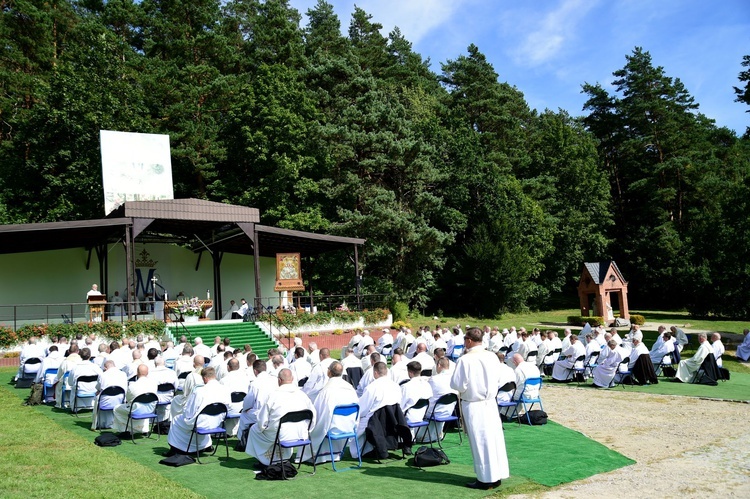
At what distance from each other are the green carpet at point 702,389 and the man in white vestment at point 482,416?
326 inches

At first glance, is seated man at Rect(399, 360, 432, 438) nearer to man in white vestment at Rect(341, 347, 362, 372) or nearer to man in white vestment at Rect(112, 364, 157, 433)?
man in white vestment at Rect(341, 347, 362, 372)

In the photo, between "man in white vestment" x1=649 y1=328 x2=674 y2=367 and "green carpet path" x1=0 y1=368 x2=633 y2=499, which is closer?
"green carpet path" x1=0 y1=368 x2=633 y2=499

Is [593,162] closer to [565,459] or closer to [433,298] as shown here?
[433,298]

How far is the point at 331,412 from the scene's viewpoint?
8109mm

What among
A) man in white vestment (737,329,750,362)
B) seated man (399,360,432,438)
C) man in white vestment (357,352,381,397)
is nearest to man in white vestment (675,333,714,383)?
man in white vestment (737,329,750,362)

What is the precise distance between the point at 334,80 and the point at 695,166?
102ft

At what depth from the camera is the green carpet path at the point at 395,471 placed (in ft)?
22.8

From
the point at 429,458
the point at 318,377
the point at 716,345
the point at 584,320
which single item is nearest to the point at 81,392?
the point at 318,377

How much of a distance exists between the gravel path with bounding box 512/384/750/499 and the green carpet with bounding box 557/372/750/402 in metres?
0.59

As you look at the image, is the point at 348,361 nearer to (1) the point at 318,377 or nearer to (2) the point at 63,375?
(1) the point at 318,377

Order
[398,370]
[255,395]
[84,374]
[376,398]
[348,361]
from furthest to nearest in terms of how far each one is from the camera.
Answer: [348,361] → [84,374] → [398,370] → [255,395] → [376,398]

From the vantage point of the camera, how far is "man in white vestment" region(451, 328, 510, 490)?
693 centimetres

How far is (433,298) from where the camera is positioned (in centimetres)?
4350

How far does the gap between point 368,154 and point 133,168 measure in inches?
610
